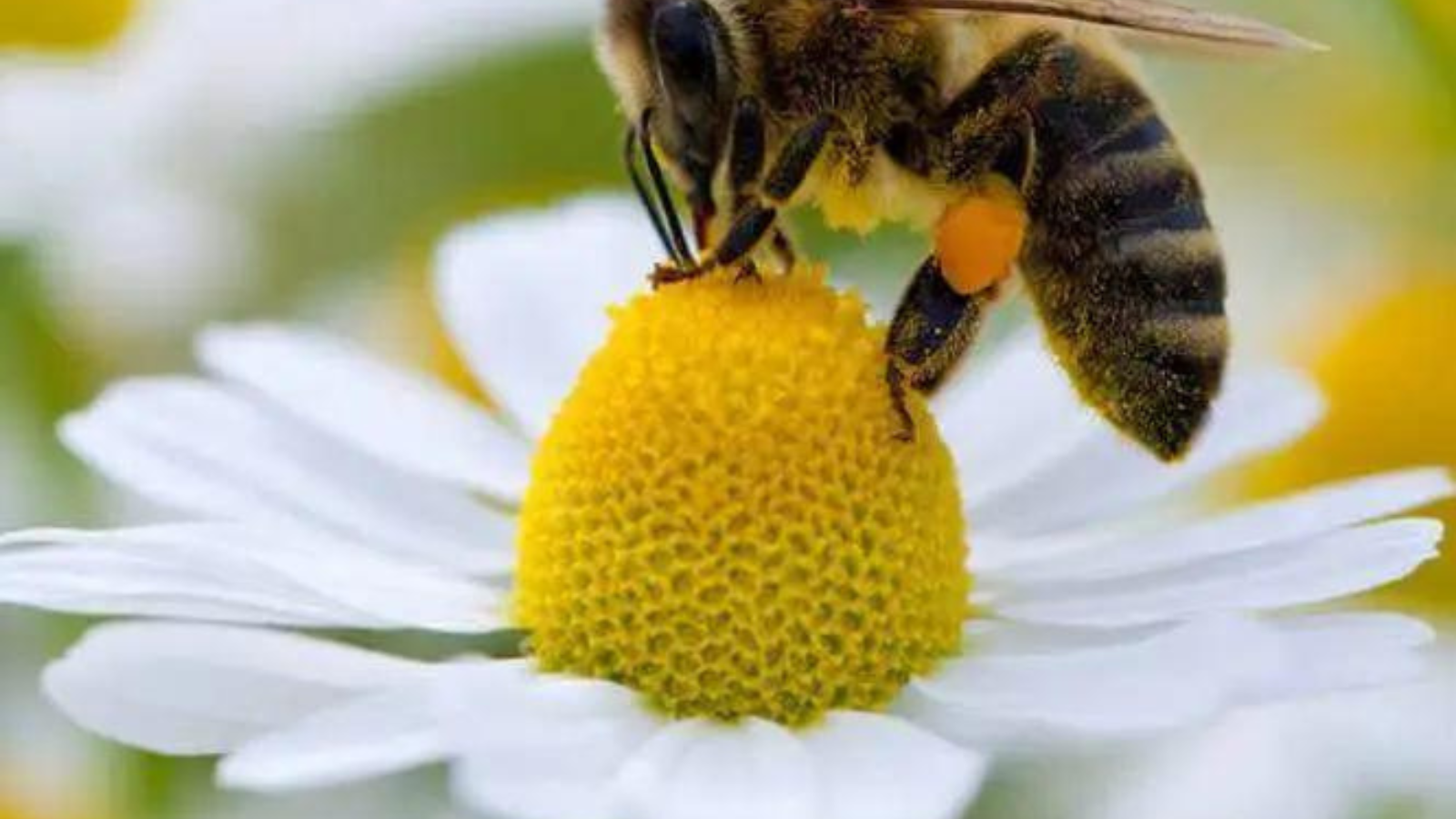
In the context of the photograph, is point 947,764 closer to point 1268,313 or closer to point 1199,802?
point 1199,802

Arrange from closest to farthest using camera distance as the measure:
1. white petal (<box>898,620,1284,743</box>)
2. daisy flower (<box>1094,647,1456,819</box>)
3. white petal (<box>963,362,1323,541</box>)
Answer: white petal (<box>898,620,1284,743</box>) < white petal (<box>963,362,1323,541</box>) < daisy flower (<box>1094,647,1456,819</box>)

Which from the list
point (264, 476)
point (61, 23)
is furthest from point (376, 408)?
point (61, 23)

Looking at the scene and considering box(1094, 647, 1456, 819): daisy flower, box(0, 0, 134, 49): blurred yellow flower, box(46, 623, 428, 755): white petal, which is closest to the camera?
box(46, 623, 428, 755): white petal

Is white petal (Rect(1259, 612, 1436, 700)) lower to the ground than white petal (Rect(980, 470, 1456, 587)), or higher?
higher

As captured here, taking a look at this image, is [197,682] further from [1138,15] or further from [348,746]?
[1138,15]

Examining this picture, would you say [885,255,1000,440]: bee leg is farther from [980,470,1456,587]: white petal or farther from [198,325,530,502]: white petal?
[198,325,530,502]: white petal

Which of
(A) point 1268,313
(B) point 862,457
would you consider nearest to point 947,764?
(B) point 862,457

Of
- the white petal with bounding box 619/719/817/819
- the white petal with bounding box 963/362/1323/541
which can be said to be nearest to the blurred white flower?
the white petal with bounding box 963/362/1323/541
